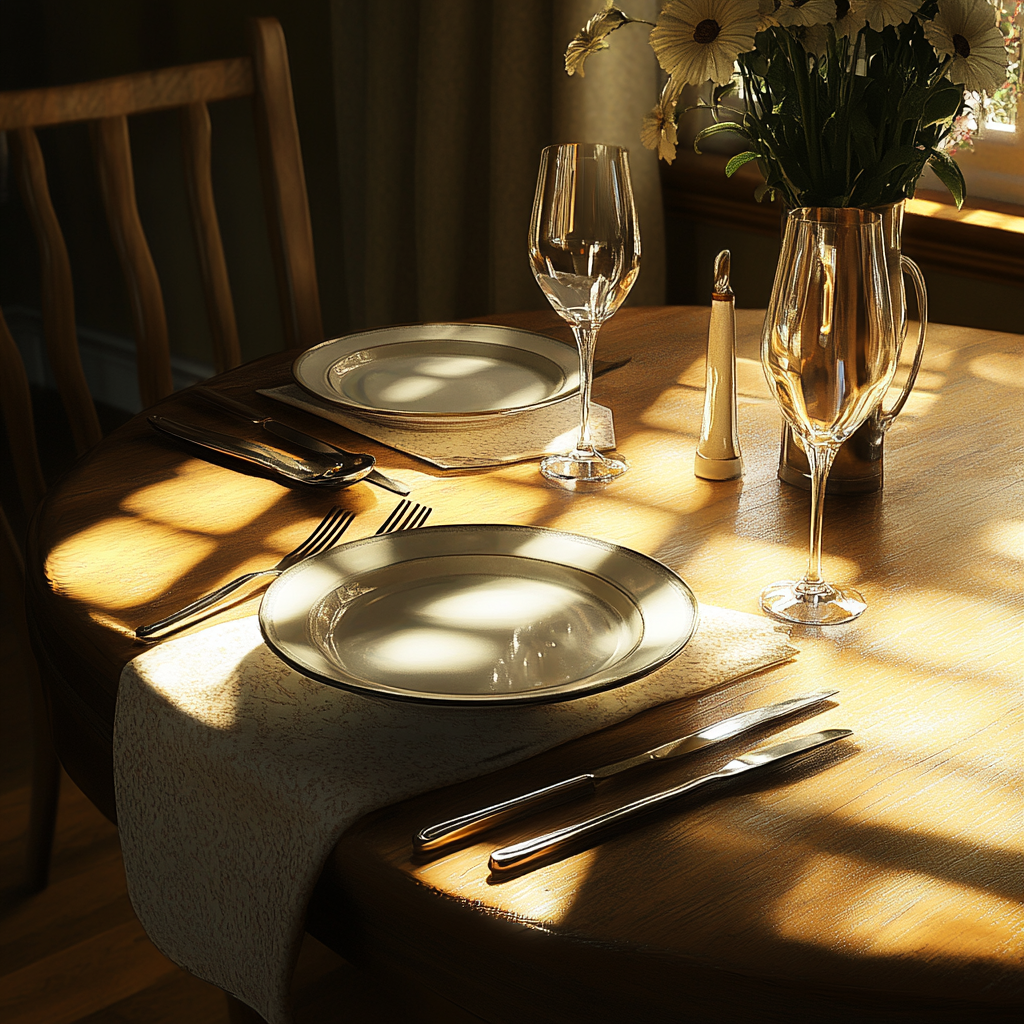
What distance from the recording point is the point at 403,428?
3.59 ft

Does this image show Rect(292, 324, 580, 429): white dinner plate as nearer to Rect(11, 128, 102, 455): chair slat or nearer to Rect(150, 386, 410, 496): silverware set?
Rect(150, 386, 410, 496): silverware set

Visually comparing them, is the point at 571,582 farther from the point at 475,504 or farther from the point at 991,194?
the point at 991,194

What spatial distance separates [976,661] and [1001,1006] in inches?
11.0

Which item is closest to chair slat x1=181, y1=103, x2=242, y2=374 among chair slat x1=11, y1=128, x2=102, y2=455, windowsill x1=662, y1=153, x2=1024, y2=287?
chair slat x1=11, y1=128, x2=102, y2=455

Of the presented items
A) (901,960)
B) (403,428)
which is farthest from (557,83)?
(901,960)

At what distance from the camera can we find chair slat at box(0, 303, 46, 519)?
1357 millimetres

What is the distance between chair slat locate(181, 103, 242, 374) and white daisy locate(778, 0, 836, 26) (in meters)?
0.91

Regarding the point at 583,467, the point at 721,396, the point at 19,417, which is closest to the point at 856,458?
the point at 721,396

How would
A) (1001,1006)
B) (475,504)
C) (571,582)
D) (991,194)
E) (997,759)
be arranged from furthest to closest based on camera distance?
(991,194) → (475,504) → (571,582) → (997,759) → (1001,1006)

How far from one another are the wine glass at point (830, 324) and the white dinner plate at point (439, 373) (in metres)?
0.38

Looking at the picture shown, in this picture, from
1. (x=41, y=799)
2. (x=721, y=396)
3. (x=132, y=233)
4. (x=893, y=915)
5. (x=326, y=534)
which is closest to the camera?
(x=893, y=915)

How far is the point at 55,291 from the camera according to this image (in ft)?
4.77

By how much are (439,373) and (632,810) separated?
70 centimetres

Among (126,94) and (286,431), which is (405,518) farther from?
(126,94)
